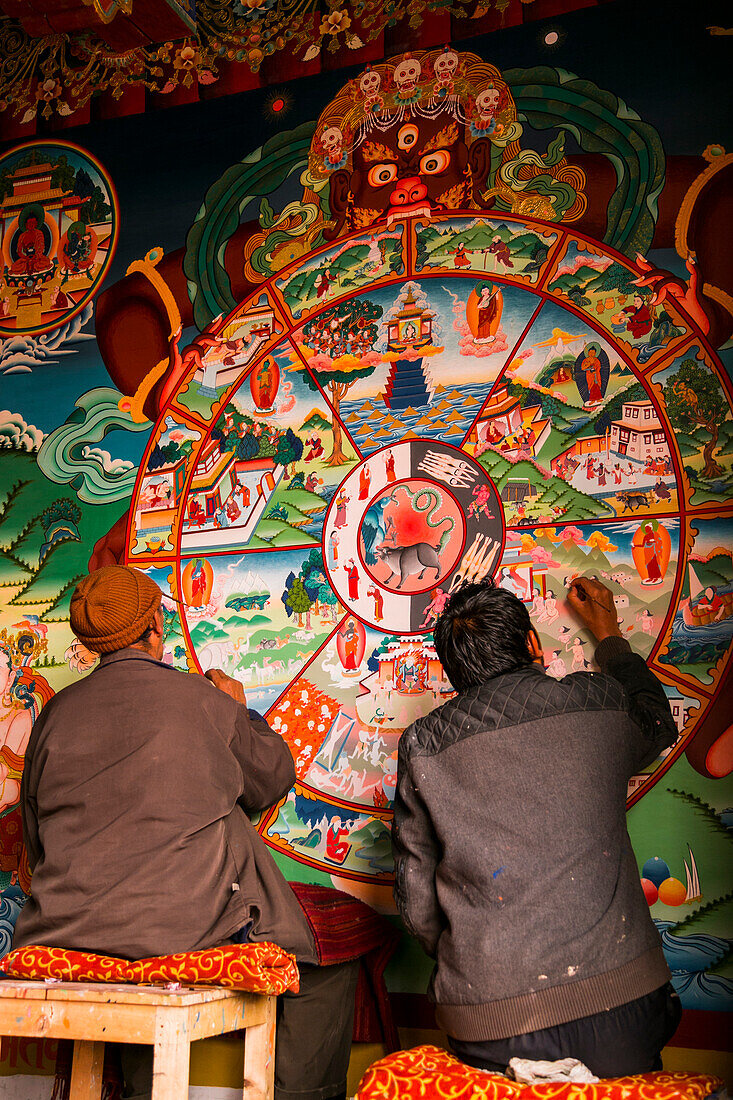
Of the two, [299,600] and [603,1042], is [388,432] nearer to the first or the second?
[299,600]

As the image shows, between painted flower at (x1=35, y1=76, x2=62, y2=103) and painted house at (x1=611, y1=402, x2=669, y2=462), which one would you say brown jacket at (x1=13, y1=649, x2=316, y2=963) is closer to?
painted house at (x1=611, y1=402, x2=669, y2=462)

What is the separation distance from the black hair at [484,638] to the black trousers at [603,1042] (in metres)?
0.70

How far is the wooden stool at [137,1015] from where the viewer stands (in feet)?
6.86

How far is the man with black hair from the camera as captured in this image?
191 centimetres

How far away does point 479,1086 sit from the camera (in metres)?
1.84

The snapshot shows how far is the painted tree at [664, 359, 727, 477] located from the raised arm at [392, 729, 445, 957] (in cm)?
126

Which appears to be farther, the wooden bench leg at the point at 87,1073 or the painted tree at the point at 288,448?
the painted tree at the point at 288,448

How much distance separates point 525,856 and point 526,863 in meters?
0.01

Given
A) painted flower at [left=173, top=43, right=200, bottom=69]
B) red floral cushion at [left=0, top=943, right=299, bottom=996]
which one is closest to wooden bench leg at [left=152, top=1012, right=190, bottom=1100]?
red floral cushion at [left=0, top=943, right=299, bottom=996]

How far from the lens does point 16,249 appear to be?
392cm

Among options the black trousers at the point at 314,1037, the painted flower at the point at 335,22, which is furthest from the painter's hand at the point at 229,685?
the painted flower at the point at 335,22

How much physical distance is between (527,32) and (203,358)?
1500mm

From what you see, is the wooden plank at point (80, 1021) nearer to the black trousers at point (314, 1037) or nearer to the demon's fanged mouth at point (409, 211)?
the black trousers at point (314, 1037)

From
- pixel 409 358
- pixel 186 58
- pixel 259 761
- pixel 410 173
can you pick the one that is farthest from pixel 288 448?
pixel 186 58
